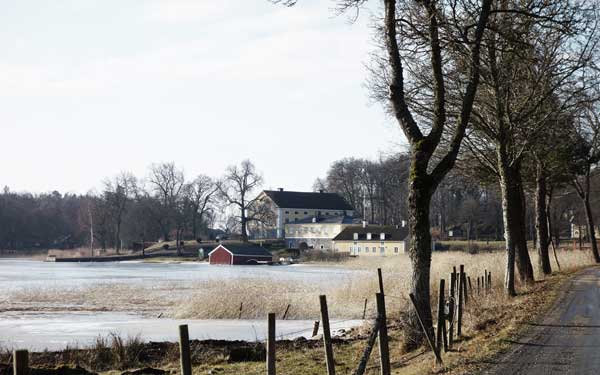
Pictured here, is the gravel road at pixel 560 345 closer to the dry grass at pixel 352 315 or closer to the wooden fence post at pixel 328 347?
the dry grass at pixel 352 315

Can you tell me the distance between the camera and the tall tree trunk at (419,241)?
15195mm

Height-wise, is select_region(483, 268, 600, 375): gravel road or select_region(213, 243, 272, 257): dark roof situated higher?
select_region(213, 243, 272, 257): dark roof

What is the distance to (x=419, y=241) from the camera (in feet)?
50.2

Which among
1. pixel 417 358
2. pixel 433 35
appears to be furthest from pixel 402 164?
pixel 417 358

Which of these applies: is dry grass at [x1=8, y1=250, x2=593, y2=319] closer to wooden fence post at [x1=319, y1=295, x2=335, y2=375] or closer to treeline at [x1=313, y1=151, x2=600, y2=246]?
wooden fence post at [x1=319, y1=295, x2=335, y2=375]

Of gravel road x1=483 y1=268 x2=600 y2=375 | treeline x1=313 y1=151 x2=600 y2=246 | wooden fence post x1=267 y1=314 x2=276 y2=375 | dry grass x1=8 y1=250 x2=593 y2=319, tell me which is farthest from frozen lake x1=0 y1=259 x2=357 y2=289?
wooden fence post x1=267 y1=314 x2=276 y2=375

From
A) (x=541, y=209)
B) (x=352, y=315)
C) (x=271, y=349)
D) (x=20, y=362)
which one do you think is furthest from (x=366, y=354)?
(x=541, y=209)

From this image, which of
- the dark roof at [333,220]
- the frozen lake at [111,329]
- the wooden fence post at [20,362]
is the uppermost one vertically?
the dark roof at [333,220]

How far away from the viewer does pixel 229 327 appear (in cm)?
2572

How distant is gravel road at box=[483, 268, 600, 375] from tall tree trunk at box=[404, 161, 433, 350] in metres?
1.95

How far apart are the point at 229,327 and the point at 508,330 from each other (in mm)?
11548

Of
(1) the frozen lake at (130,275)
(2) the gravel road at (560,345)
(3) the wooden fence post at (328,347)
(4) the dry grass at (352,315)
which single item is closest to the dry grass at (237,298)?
(4) the dry grass at (352,315)

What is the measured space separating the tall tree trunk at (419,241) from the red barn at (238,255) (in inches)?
3369

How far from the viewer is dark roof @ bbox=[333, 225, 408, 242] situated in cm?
10955
